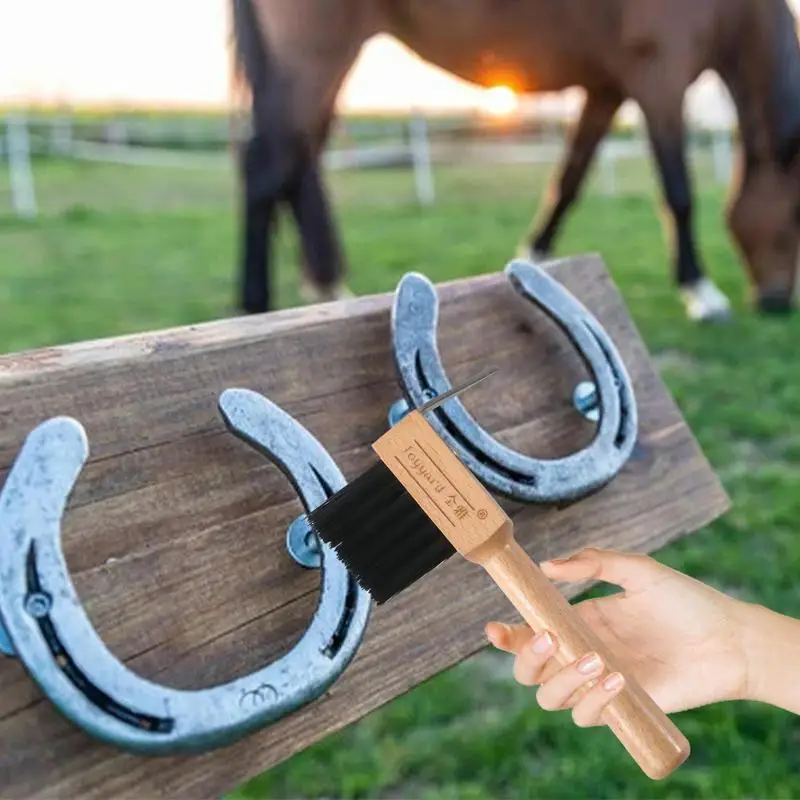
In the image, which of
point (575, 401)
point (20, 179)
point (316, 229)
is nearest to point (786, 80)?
point (316, 229)

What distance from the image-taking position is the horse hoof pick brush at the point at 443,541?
0.56 metres

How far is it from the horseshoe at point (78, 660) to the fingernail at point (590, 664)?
0.49 ft

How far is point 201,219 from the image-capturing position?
253 inches

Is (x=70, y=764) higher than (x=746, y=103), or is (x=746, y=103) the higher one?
(x=70, y=764)

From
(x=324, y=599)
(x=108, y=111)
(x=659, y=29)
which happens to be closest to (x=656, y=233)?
(x=659, y=29)

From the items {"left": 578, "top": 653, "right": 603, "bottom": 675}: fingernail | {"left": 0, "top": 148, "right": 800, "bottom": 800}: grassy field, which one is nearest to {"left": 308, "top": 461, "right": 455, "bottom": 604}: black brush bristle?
{"left": 578, "top": 653, "right": 603, "bottom": 675}: fingernail

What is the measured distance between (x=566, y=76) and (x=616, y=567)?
2966mm

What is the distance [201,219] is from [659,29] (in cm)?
390

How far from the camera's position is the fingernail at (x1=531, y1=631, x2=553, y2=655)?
584mm

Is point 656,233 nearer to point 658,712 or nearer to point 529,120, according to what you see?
point 658,712

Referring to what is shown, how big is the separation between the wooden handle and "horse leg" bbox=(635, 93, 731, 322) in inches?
116

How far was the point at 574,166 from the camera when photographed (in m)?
4.02

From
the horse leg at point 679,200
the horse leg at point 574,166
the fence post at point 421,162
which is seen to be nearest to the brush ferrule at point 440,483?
the horse leg at point 679,200

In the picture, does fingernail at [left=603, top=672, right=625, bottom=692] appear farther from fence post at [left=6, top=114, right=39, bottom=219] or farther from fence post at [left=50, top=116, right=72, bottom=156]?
fence post at [left=50, top=116, right=72, bottom=156]
